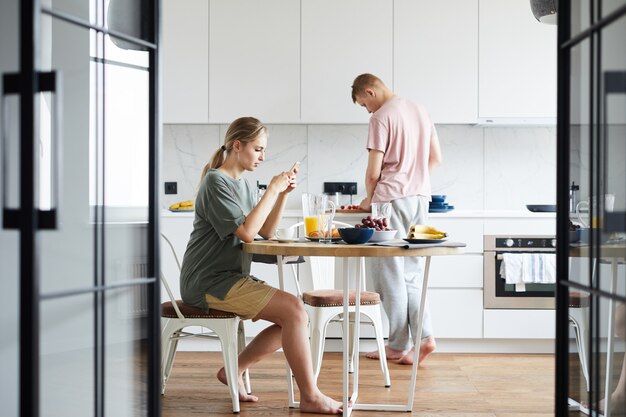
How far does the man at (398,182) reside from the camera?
4309 mm

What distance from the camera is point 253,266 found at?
4777mm

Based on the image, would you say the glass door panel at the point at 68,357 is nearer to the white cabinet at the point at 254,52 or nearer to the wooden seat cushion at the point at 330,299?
the wooden seat cushion at the point at 330,299

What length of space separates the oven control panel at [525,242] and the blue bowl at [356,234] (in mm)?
1952

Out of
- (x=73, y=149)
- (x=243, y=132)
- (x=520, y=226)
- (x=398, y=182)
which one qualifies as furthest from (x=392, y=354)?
(x=73, y=149)

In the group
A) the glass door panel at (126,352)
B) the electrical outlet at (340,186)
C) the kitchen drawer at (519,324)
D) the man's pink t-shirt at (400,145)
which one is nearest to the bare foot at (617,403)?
the glass door panel at (126,352)

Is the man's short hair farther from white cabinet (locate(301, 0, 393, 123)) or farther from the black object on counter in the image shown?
the black object on counter

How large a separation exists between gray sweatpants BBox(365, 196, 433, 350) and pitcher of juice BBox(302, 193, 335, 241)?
1154mm

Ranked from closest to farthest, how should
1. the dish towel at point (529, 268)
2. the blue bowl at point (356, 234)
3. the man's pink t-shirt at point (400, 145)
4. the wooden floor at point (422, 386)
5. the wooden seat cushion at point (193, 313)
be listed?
the blue bowl at point (356, 234), the wooden seat cushion at point (193, 313), the wooden floor at point (422, 386), the man's pink t-shirt at point (400, 145), the dish towel at point (529, 268)

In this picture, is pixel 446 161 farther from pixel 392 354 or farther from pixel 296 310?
pixel 296 310

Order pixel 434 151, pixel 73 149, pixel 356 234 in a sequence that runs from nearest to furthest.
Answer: pixel 73 149, pixel 356 234, pixel 434 151

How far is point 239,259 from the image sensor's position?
322cm

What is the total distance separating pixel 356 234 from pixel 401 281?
4.70ft

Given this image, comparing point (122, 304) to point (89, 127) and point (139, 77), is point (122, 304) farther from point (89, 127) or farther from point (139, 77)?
point (139, 77)

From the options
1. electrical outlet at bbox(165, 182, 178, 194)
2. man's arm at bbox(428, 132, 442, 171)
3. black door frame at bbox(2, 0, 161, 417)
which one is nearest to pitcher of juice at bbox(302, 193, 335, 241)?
black door frame at bbox(2, 0, 161, 417)
